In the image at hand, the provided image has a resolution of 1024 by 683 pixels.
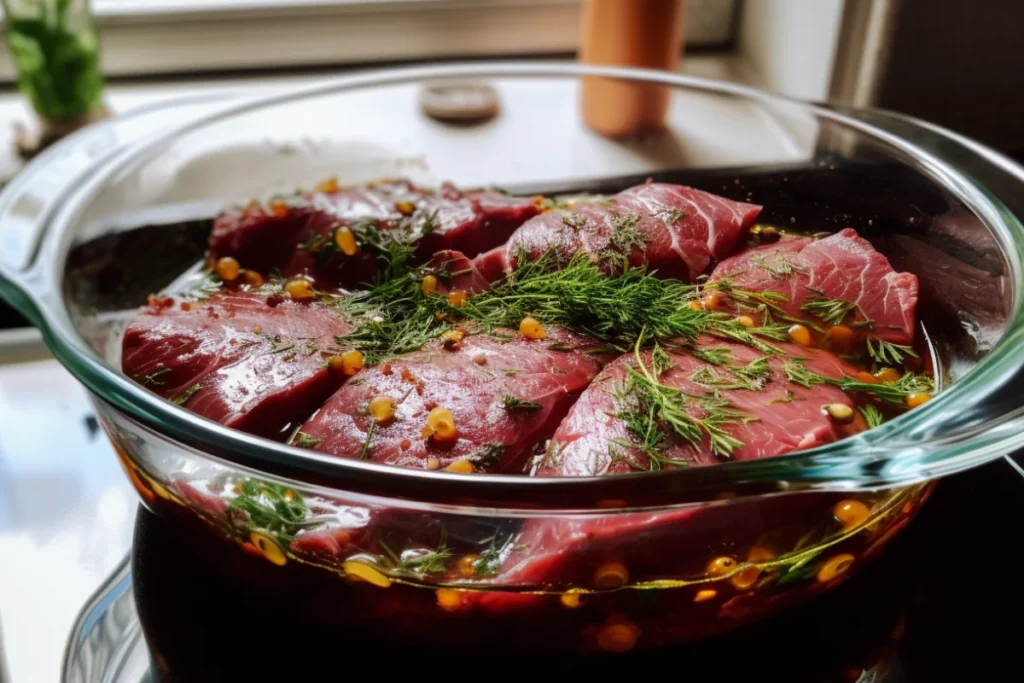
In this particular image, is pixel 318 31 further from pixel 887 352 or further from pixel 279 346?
pixel 887 352

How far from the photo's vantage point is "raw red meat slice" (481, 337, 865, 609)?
2.02 ft

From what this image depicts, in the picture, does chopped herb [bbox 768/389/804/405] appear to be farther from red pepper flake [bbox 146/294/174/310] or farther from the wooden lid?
the wooden lid

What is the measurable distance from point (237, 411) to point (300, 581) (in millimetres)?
187

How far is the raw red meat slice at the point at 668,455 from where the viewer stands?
615mm

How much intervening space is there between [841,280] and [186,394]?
646 mm

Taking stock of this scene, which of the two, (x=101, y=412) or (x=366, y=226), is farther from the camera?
(x=366, y=226)

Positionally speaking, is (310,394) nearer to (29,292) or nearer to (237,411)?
(237,411)

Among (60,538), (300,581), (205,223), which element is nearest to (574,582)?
(300,581)

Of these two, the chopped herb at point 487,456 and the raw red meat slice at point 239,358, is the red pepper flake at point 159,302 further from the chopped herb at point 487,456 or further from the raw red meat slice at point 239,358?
the chopped herb at point 487,456

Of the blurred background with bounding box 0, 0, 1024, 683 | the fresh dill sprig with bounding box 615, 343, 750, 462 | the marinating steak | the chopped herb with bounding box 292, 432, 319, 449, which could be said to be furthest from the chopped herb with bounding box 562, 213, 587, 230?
the blurred background with bounding box 0, 0, 1024, 683

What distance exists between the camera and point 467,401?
78cm

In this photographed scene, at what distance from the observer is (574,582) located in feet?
2.08

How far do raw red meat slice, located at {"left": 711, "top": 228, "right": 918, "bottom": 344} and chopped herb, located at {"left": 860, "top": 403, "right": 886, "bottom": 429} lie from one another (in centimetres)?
11

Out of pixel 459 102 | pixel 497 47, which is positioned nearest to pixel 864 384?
pixel 459 102
